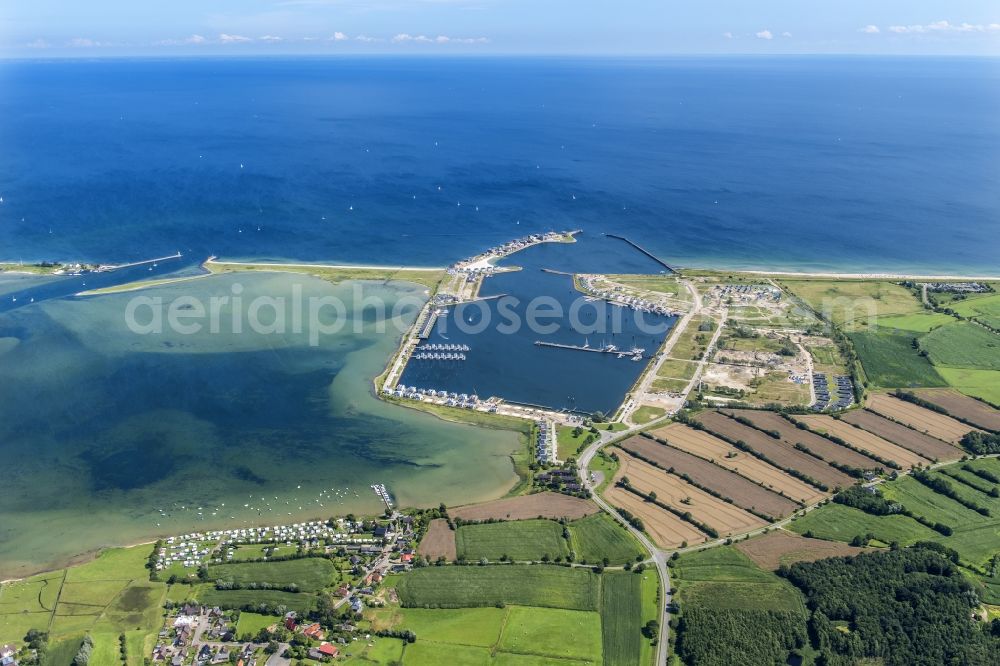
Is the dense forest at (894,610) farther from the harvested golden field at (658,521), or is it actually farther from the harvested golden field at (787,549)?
the harvested golden field at (658,521)

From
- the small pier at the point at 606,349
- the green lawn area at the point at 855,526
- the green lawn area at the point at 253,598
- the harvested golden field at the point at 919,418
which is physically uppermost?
the small pier at the point at 606,349

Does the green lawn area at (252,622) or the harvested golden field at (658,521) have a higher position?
the harvested golden field at (658,521)

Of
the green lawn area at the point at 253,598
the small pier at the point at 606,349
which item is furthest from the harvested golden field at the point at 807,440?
the green lawn area at the point at 253,598

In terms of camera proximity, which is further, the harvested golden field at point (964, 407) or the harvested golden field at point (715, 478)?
the harvested golden field at point (964, 407)

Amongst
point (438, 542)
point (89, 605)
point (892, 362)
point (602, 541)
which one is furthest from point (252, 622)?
point (892, 362)

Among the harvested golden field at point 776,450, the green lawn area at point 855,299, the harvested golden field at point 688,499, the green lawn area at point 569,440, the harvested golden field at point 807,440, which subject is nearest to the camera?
the harvested golden field at point 688,499

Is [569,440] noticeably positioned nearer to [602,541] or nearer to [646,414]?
[646,414]

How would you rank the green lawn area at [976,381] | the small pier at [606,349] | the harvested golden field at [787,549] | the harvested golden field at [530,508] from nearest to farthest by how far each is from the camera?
the harvested golden field at [787,549]
the harvested golden field at [530,508]
the green lawn area at [976,381]
the small pier at [606,349]
